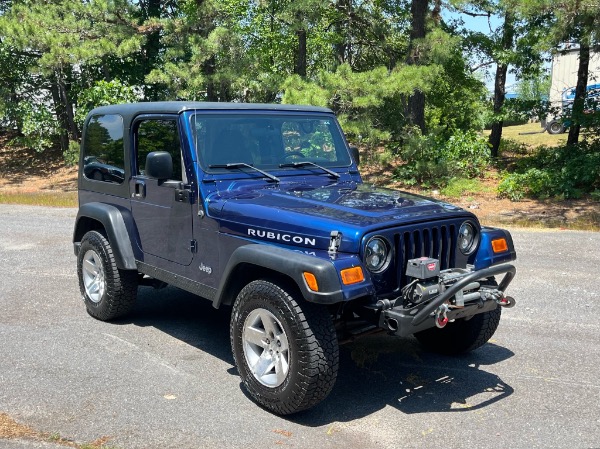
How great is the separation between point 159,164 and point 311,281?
1.62m

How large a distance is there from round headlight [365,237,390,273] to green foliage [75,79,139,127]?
53.3 feet

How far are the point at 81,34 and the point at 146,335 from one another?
14.5 metres

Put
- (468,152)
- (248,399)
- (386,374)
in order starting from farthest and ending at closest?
(468,152) < (386,374) < (248,399)

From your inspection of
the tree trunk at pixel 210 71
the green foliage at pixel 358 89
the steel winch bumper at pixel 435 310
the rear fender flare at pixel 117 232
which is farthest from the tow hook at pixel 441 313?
the tree trunk at pixel 210 71

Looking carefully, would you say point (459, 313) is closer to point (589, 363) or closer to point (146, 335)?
point (589, 363)

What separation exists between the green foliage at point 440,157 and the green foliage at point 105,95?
325 inches

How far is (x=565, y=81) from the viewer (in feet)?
84.6

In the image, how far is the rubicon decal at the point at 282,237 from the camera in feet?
13.5

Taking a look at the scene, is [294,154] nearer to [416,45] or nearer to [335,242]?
[335,242]

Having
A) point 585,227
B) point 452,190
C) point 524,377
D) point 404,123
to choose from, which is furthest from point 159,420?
point 404,123

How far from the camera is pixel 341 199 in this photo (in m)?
4.66

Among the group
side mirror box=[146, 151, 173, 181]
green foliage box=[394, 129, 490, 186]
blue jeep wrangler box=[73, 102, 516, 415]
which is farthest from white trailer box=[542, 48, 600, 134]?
side mirror box=[146, 151, 173, 181]

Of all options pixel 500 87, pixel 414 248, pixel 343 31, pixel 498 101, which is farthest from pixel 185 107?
pixel 500 87

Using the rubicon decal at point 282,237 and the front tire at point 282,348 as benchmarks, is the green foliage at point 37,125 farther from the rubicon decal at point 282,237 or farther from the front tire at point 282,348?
the front tire at point 282,348
